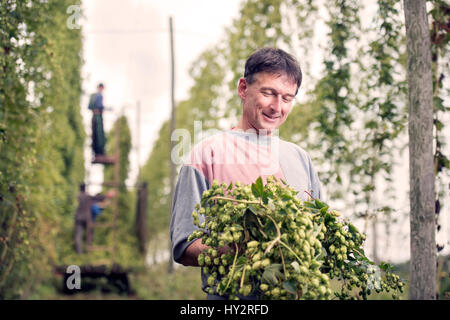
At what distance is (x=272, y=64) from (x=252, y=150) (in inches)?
15.6

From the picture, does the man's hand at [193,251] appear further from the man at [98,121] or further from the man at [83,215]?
the man at [83,215]

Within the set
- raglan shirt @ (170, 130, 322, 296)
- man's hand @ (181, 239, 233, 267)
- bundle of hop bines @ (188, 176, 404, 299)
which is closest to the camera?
bundle of hop bines @ (188, 176, 404, 299)

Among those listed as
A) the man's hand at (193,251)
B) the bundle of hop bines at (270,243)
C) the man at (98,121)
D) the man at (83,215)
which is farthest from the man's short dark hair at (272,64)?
the man at (83,215)

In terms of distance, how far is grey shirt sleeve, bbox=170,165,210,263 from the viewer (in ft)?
6.22

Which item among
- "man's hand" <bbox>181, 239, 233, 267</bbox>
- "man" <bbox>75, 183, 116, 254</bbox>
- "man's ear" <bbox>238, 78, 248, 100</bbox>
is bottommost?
"man" <bbox>75, 183, 116, 254</bbox>

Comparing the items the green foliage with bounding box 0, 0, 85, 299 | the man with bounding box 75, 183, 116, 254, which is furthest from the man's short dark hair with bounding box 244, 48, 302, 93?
the man with bounding box 75, 183, 116, 254

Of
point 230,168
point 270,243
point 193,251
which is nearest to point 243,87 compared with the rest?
point 230,168

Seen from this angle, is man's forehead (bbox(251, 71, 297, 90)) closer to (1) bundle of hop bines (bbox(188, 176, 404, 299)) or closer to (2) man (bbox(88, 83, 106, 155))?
(1) bundle of hop bines (bbox(188, 176, 404, 299))

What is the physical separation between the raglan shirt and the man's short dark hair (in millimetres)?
301

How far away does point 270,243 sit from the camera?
1444mm

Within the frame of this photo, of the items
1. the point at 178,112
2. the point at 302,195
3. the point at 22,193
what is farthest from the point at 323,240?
the point at 178,112

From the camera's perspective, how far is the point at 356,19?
463 cm
